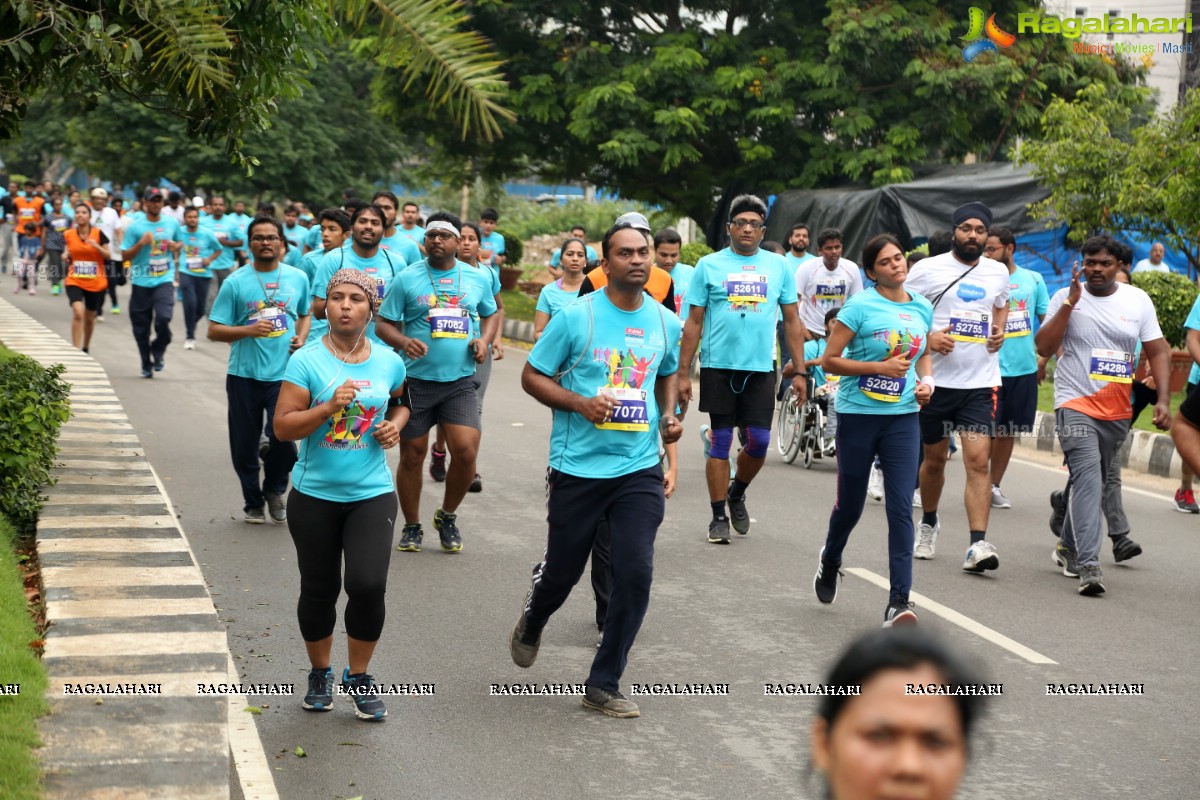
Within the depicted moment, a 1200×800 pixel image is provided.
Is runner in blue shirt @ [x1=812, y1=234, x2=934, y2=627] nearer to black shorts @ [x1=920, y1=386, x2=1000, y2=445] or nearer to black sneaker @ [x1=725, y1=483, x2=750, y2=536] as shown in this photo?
black shorts @ [x1=920, y1=386, x2=1000, y2=445]

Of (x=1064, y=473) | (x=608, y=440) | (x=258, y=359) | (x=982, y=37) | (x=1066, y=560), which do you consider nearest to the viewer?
(x=608, y=440)

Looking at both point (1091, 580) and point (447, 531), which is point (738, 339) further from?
A: point (1091, 580)

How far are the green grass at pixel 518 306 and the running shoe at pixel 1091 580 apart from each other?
61.3ft

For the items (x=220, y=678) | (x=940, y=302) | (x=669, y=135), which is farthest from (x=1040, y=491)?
(x=669, y=135)

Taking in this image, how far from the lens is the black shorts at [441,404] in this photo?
8734mm

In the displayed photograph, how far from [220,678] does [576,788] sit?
1.23 m

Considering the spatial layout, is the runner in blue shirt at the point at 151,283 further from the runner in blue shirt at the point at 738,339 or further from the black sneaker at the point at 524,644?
the black sneaker at the point at 524,644

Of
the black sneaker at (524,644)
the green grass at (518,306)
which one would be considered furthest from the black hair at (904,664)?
the green grass at (518,306)

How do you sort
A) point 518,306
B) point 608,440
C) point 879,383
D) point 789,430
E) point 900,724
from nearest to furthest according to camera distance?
point 900,724 → point 608,440 → point 879,383 → point 789,430 → point 518,306

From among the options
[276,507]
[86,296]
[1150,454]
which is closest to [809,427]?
[1150,454]

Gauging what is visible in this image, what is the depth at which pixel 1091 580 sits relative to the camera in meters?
8.23

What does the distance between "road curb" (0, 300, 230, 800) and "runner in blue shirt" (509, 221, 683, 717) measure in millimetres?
1393

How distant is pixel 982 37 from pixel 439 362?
18097 millimetres

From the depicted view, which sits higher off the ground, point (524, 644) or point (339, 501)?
point (339, 501)
